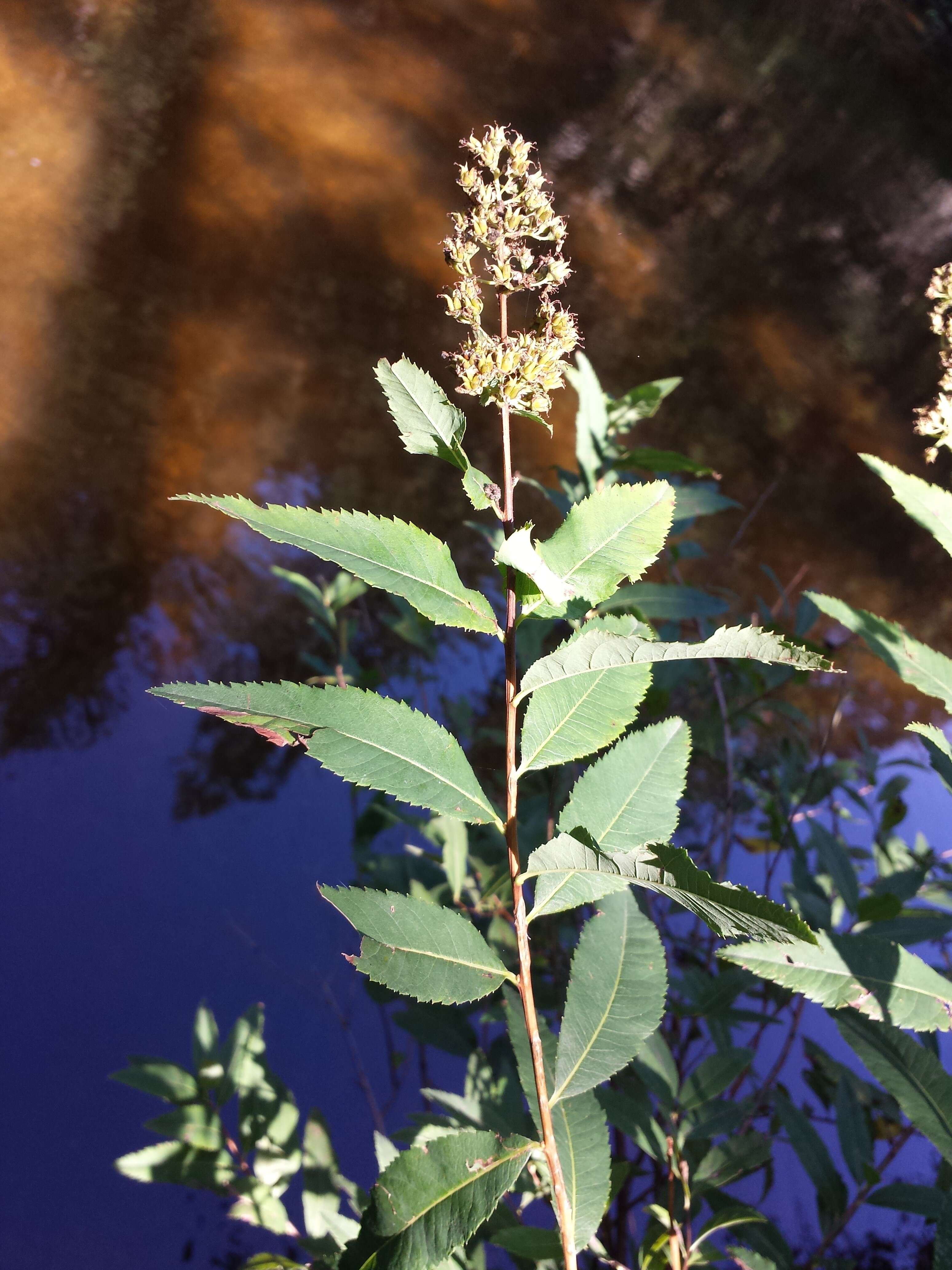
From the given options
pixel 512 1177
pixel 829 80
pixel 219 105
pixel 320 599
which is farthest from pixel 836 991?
pixel 829 80

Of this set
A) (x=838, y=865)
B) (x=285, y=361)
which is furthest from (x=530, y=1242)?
(x=285, y=361)

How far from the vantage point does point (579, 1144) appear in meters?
0.43

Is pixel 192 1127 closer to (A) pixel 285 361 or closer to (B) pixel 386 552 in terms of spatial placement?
(B) pixel 386 552

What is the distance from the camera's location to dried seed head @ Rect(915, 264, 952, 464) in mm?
439

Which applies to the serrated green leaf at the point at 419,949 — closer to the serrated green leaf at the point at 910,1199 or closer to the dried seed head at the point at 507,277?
the dried seed head at the point at 507,277

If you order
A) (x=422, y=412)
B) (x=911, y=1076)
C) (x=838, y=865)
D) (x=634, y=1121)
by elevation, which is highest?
(x=422, y=412)

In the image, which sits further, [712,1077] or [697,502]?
[697,502]

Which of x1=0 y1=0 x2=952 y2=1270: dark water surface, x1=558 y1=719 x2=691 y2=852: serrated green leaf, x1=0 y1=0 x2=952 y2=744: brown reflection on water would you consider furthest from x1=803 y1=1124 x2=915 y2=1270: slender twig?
x1=0 y1=0 x2=952 y2=744: brown reflection on water

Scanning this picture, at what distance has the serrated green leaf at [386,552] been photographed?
0.30 m

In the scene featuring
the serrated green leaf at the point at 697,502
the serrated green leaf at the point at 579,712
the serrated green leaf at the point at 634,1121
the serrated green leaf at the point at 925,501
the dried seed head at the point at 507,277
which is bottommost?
the serrated green leaf at the point at 634,1121

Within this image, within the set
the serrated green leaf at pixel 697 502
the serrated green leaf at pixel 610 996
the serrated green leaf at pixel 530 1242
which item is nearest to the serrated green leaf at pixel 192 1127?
the serrated green leaf at pixel 530 1242

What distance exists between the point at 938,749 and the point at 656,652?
182 millimetres

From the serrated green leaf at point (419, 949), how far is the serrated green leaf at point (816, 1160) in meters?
0.47

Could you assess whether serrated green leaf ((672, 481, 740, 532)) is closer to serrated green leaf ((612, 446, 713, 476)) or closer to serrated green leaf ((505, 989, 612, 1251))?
serrated green leaf ((612, 446, 713, 476))
